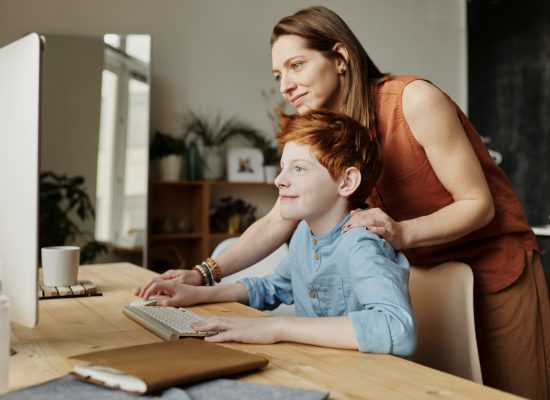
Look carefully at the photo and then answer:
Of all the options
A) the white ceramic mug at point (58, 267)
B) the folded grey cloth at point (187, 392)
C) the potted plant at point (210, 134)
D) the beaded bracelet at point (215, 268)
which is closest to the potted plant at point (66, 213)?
the potted plant at point (210, 134)

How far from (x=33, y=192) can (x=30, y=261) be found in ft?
0.35

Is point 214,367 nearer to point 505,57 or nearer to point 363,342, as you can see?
point 363,342

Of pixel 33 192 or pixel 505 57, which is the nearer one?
Result: pixel 33 192

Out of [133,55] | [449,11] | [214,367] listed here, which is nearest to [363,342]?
[214,367]

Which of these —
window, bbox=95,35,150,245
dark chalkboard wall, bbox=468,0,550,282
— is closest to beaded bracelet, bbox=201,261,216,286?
window, bbox=95,35,150,245

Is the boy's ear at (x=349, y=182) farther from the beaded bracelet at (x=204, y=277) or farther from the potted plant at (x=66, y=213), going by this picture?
the potted plant at (x=66, y=213)

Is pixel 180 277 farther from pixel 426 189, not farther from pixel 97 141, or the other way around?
pixel 97 141

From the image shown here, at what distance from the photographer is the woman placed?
1.47 metres

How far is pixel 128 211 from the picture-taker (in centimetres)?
433

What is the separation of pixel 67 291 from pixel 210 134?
135 inches

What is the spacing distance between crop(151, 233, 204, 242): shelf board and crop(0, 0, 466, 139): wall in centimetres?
81

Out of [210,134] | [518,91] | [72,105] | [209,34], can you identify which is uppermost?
[209,34]

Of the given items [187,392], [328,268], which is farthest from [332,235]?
[187,392]

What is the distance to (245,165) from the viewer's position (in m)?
4.93
